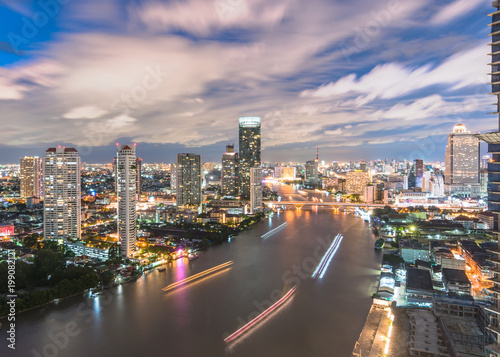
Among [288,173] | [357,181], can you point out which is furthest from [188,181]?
[288,173]

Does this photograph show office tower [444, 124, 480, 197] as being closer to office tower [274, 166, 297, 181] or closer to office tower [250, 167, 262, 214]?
office tower [250, 167, 262, 214]

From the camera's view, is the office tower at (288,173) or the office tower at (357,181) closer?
the office tower at (357,181)

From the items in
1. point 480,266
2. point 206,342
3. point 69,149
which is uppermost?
point 69,149

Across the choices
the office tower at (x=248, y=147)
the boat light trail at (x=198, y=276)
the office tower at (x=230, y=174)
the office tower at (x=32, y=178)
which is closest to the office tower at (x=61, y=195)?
the boat light trail at (x=198, y=276)

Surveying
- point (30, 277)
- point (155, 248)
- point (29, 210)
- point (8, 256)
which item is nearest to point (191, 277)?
point (155, 248)

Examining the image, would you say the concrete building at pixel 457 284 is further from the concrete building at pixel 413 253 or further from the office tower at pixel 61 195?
the office tower at pixel 61 195

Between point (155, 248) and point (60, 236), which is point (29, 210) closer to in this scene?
point (60, 236)
